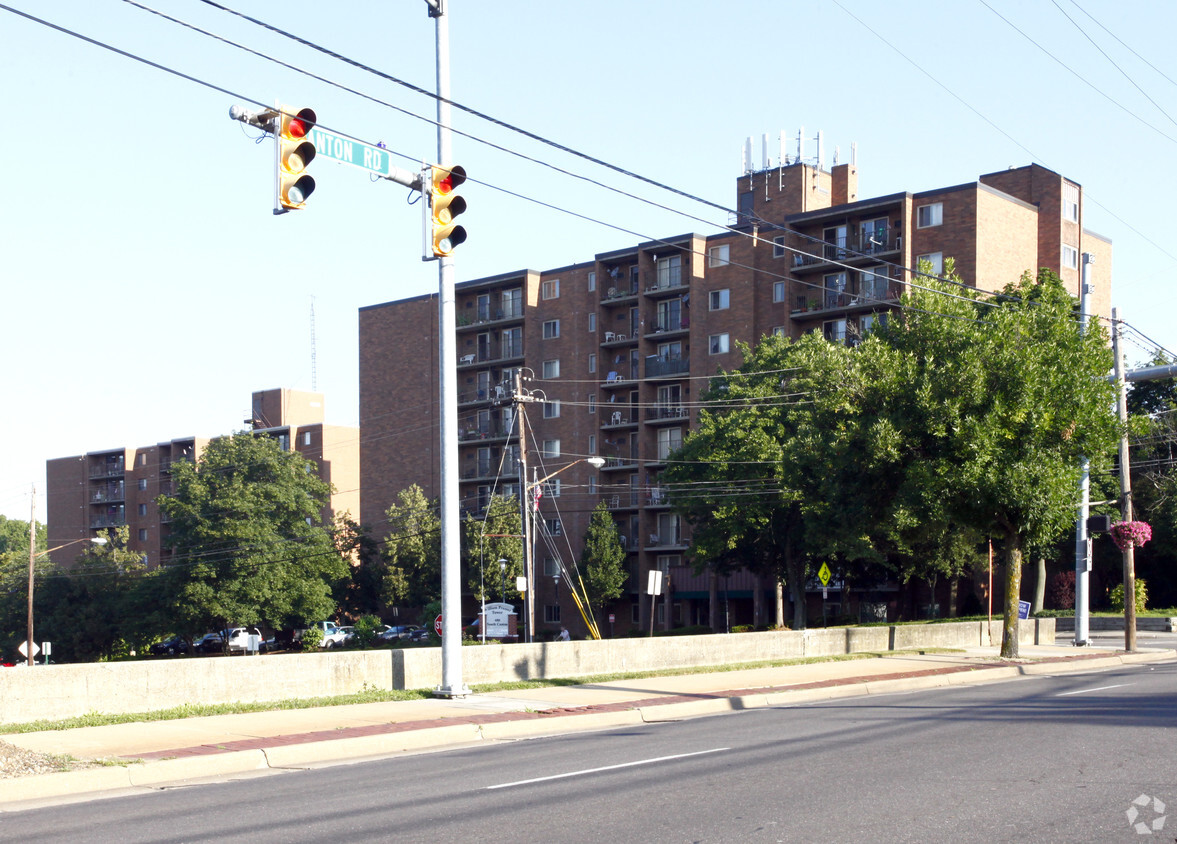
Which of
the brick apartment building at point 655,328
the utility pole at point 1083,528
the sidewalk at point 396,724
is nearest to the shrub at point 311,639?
the brick apartment building at point 655,328

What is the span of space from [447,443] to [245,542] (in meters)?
54.1

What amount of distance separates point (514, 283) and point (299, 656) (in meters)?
69.2

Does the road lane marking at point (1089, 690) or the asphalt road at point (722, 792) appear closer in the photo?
the asphalt road at point (722, 792)

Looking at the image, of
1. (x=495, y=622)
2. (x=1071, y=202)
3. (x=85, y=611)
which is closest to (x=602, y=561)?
(x=495, y=622)

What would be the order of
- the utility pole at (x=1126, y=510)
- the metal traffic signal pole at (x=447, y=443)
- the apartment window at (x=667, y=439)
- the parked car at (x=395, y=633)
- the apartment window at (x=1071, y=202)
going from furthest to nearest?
the parked car at (x=395, y=633), the apartment window at (x=667, y=439), the apartment window at (x=1071, y=202), the utility pole at (x=1126, y=510), the metal traffic signal pole at (x=447, y=443)

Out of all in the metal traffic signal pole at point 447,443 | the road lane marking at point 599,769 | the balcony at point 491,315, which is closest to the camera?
the road lane marking at point 599,769

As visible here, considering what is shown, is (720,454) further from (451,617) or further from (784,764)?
(784,764)

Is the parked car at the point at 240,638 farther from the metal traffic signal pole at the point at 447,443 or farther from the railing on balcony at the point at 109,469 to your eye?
the metal traffic signal pole at the point at 447,443

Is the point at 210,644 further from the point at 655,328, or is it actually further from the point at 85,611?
the point at 655,328

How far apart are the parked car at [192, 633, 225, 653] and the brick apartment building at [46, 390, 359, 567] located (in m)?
15.2

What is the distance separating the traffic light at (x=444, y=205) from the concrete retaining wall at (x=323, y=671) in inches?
264

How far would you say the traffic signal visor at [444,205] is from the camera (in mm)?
15352

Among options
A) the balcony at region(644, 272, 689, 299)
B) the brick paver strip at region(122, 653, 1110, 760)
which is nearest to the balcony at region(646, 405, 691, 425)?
the balcony at region(644, 272, 689, 299)

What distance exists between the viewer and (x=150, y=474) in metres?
113
